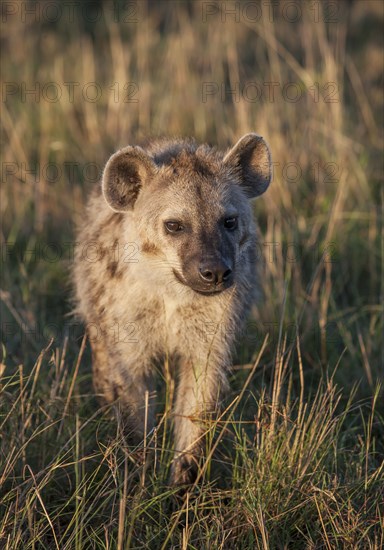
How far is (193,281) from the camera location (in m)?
4.38

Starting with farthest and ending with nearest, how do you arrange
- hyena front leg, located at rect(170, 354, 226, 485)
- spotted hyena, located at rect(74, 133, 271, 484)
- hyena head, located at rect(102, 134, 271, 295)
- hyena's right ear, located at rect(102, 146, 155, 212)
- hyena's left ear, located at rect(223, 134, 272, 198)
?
hyena's left ear, located at rect(223, 134, 272, 198) < hyena front leg, located at rect(170, 354, 226, 485) < hyena's right ear, located at rect(102, 146, 155, 212) < spotted hyena, located at rect(74, 133, 271, 484) < hyena head, located at rect(102, 134, 271, 295)

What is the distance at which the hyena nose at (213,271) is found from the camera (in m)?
4.27

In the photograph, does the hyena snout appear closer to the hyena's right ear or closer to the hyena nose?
the hyena nose

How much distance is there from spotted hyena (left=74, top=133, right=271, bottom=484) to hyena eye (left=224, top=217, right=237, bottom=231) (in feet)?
0.04

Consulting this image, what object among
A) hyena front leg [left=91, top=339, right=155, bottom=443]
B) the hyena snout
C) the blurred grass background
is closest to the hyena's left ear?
the blurred grass background

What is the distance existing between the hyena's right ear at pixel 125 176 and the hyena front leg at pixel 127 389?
86cm

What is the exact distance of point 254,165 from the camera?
5027 mm

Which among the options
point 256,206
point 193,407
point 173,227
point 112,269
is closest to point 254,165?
point 173,227

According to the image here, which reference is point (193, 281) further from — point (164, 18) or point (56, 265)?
point (164, 18)

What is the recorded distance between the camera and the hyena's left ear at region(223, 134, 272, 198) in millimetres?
4926

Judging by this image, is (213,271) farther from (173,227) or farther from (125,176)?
(125,176)

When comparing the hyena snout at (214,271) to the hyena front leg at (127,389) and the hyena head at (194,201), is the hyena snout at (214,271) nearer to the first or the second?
the hyena head at (194,201)

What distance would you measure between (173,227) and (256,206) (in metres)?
3.09

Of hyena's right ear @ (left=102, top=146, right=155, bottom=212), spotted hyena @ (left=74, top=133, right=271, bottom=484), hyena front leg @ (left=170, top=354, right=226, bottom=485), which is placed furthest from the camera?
hyena front leg @ (left=170, top=354, right=226, bottom=485)
